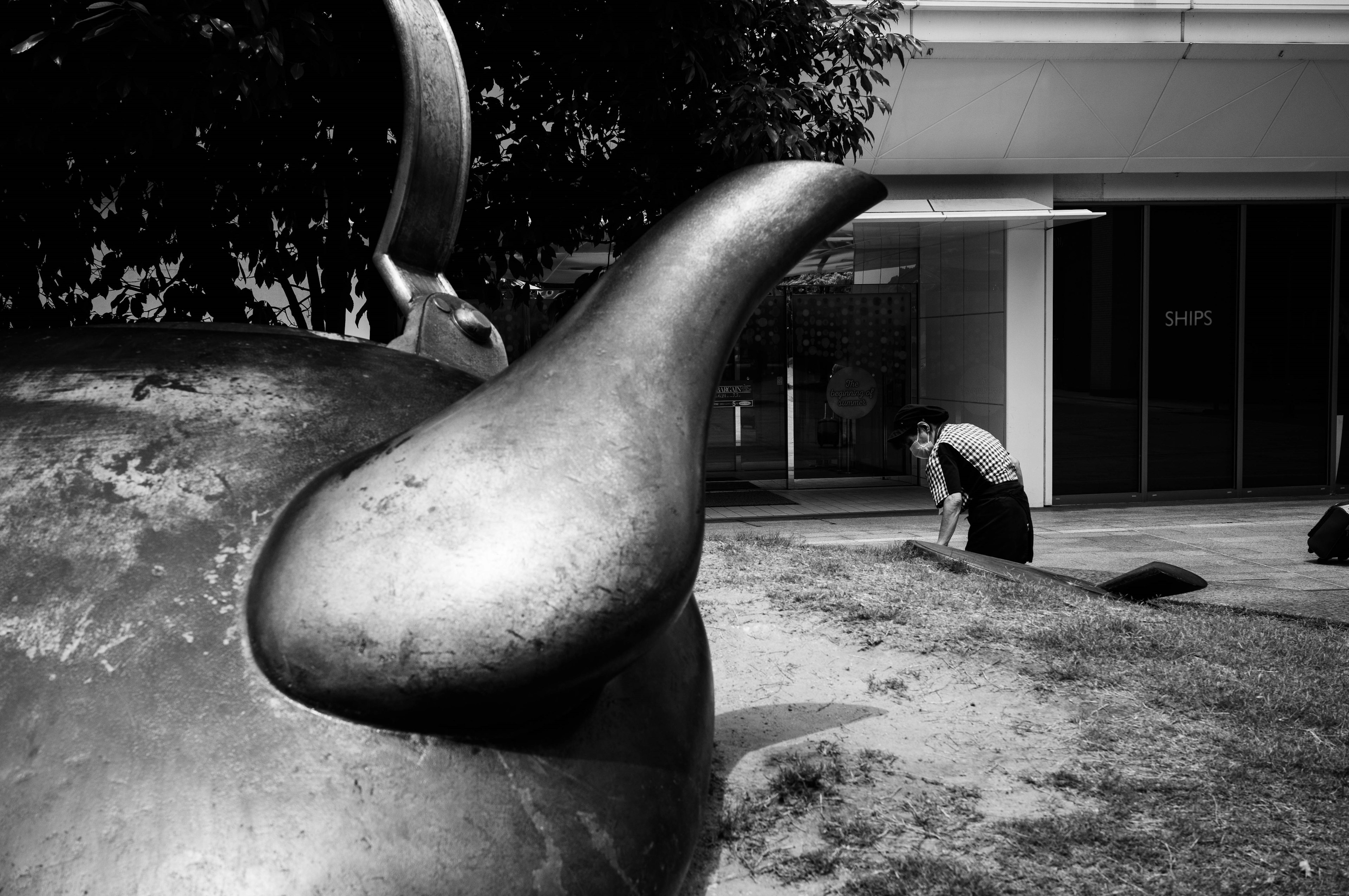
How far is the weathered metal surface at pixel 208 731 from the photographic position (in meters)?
1.09

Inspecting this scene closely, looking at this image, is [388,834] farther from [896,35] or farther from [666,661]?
[896,35]

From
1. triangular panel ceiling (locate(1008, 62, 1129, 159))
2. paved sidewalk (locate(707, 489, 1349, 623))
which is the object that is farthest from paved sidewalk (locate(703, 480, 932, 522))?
triangular panel ceiling (locate(1008, 62, 1129, 159))

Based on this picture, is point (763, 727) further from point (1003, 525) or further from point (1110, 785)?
point (1003, 525)

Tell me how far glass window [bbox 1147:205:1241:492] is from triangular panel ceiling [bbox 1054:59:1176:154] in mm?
1492

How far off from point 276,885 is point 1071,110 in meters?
11.2

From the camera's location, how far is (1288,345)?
12.5 meters

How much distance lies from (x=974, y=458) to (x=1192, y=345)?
20.6 feet

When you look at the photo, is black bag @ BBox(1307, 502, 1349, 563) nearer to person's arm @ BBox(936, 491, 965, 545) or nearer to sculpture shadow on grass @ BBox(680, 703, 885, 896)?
person's arm @ BBox(936, 491, 965, 545)

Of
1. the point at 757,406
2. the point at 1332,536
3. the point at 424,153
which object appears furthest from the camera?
the point at 757,406

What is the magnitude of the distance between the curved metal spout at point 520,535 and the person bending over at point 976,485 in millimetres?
6061

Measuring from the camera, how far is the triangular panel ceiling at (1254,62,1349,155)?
432 inches

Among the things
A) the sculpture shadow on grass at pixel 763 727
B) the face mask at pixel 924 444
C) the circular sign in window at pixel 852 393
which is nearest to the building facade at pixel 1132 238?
the circular sign in window at pixel 852 393

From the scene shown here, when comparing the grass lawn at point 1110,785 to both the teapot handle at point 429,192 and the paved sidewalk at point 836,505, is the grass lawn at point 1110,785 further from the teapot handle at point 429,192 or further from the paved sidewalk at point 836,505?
the paved sidewalk at point 836,505

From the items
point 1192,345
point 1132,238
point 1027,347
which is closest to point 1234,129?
point 1132,238
